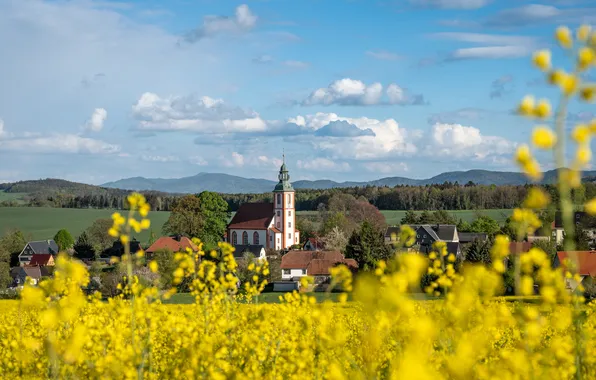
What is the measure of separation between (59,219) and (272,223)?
4166cm

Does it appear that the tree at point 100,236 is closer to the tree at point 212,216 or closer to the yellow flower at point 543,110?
the tree at point 212,216

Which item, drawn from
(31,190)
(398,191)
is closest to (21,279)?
(398,191)

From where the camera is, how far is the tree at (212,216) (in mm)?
72688

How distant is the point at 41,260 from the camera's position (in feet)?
232

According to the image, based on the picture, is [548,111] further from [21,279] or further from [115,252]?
[115,252]

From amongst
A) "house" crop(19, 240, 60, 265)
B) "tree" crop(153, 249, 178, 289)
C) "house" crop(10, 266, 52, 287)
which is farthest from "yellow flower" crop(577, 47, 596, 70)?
"house" crop(19, 240, 60, 265)

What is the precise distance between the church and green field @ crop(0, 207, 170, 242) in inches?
614

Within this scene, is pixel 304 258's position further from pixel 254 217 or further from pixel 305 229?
pixel 305 229

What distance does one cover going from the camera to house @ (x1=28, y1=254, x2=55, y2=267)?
69875 mm

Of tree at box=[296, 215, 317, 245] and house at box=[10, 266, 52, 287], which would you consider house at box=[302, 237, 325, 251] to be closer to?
tree at box=[296, 215, 317, 245]

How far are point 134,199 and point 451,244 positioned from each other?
216ft

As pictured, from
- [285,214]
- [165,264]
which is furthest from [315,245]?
[165,264]

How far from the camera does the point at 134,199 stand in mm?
5449

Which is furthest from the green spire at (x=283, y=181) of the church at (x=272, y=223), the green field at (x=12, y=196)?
the green field at (x=12, y=196)
